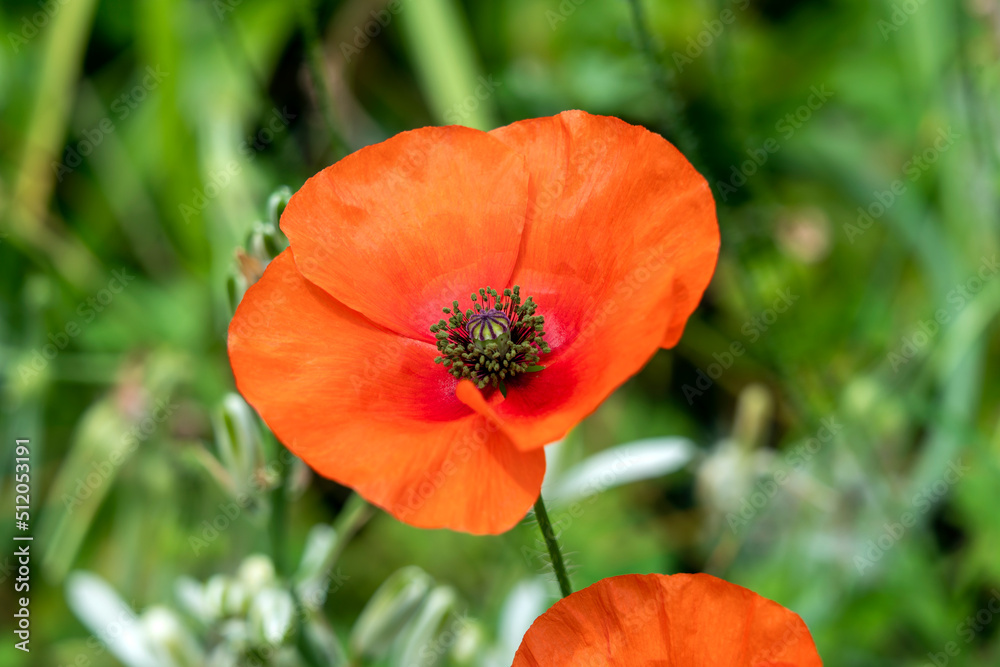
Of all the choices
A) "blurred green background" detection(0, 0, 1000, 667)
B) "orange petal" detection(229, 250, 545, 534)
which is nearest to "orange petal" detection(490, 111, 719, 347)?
"orange petal" detection(229, 250, 545, 534)

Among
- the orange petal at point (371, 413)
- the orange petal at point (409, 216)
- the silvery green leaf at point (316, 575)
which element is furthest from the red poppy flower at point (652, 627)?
the silvery green leaf at point (316, 575)

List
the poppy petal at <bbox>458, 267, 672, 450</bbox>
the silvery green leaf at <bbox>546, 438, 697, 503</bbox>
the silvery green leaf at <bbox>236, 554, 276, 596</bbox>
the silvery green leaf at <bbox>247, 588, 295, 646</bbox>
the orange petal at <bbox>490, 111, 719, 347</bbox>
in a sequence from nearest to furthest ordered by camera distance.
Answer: the poppy petal at <bbox>458, 267, 672, 450</bbox>, the orange petal at <bbox>490, 111, 719, 347</bbox>, the silvery green leaf at <bbox>247, 588, 295, 646</bbox>, the silvery green leaf at <bbox>236, 554, 276, 596</bbox>, the silvery green leaf at <bbox>546, 438, 697, 503</bbox>

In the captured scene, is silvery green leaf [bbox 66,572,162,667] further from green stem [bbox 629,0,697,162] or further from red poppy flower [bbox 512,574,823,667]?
green stem [bbox 629,0,697,162]

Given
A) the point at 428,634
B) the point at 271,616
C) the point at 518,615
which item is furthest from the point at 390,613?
the point at 518,615

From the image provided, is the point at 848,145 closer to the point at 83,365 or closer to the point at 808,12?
the point at 808,12

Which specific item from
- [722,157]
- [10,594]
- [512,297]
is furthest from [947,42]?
[10,594]

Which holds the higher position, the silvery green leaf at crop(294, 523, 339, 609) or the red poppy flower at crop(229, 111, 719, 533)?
the red poppy flower at crop(229, 111, 719, 533)

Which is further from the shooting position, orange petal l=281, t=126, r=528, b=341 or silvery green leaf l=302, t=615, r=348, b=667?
silvery green leaf l=302, t=615, r=348, b=667
